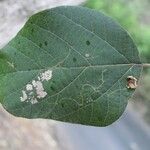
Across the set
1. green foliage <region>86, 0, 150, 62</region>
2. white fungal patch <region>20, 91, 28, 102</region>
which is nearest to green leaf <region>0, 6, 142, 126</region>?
white fungal patch <region>20, 91, 28, 102</region>

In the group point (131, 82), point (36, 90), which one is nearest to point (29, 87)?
point (36, 90)

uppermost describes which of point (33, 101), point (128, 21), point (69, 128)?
point (33, 101)

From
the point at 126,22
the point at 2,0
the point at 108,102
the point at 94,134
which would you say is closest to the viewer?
the point at 108,102

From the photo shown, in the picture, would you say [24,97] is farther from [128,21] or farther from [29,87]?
[128,21]

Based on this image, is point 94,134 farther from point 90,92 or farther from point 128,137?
point 90,92

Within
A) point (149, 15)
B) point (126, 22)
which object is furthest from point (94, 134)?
point (149, 15)

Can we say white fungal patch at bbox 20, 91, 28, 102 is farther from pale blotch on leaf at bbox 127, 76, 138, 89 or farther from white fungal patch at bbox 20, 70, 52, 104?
pale blotch on leaf at bbox 127, 76, 138, 89
